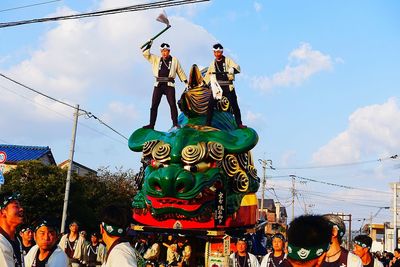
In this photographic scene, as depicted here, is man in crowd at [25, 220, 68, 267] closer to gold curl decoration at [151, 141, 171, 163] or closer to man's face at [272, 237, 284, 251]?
man's face at [272, 237, 284, 251]

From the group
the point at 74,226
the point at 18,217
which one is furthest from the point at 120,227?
the point at 74,226

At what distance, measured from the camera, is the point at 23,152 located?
137ft

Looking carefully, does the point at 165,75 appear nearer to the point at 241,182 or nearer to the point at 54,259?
the point at 241,182

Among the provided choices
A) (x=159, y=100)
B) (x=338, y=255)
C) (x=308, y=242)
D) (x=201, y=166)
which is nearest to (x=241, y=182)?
(x=201, y=166)

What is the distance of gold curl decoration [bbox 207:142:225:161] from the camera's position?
1326 centimetres

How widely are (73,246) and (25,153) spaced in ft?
100

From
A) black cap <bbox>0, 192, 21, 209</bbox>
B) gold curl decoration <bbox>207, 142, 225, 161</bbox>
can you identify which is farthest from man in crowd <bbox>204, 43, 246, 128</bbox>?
black cap <bbox>0, 192, 21, 209</bbox>

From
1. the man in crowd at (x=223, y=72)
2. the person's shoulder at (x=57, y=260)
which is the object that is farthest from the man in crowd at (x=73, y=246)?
the person's shoulder at (x=57, y=260)

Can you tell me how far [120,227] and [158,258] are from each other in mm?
9205

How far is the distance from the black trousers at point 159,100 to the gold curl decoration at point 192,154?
77.4 inches

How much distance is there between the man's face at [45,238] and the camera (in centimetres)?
600

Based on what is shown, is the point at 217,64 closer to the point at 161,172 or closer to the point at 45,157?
the point at 161,172

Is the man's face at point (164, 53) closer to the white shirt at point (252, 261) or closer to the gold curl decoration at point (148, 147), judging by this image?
the gold curl decoration at point (148, 147)

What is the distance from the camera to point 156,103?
15.0 m
